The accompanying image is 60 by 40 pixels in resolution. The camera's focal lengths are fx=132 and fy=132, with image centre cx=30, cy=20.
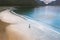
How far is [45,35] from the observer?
5.68 ft

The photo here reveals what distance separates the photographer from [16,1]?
6371mm

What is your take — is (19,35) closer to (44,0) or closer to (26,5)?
(44,0)

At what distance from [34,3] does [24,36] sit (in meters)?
4.75

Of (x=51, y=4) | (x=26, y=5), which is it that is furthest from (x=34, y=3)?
(x=51, y=4)

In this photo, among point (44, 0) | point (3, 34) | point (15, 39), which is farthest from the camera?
point (44, 0)

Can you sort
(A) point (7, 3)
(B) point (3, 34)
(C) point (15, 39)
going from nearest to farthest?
(C) point (15, 39), (B) point (3, 34), (A) point (7, 3)

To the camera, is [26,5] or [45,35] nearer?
[45,35]

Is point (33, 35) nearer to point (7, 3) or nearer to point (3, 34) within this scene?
point (3, 34)

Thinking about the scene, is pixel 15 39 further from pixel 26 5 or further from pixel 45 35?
pixel 26 5

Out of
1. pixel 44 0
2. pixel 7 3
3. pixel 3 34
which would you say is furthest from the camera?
pixel 7 3

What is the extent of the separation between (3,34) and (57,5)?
4.69 meters

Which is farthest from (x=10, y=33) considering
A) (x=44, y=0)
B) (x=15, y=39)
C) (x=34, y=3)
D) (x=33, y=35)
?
(x=34, y=3)

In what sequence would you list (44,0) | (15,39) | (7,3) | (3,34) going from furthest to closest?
(7,3), (44,0), (3,34), (15,39)

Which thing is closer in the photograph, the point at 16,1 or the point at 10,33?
the point at 10,33
